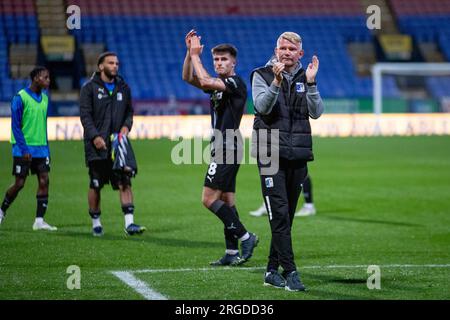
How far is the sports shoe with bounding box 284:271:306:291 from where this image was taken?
8.28 m

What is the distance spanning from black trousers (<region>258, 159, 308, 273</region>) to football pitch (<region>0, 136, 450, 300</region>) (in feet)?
1.02

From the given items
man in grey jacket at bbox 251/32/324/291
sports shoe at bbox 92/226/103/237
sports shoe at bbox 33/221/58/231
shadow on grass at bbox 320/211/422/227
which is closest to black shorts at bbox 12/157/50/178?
sports shoe at bbox 33/221/58/231

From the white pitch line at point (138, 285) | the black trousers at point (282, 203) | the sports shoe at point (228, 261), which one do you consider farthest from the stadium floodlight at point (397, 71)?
the black trousers at point (282, 203)

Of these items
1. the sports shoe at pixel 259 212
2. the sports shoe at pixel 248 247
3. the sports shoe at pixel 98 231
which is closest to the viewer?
the sports shoe at pixel 248 247

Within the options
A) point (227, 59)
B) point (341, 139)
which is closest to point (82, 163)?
point (341, 139)

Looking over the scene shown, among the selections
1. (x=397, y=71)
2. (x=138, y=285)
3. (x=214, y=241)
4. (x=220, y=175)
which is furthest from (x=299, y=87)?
(x=397, y=71)

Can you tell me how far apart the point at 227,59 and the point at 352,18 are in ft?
134

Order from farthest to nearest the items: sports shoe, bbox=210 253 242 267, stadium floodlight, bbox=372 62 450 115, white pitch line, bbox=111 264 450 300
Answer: stadium floodlight, bbox=372 62 450 115 < sports shoe, bbox=210 253 242 267 < white pitch line, bbox=111 264 450 300

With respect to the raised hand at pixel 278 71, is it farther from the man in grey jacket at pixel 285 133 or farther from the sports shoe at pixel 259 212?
the sports shoe at pixel 259 212

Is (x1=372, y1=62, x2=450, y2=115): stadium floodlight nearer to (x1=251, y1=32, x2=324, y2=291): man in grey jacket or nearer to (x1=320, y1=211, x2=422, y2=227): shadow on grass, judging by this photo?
(x1=320, y1=211, x2=422, y2=227): shadow on grass

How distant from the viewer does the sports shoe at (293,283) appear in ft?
27.2

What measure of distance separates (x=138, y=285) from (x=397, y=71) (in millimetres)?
35626

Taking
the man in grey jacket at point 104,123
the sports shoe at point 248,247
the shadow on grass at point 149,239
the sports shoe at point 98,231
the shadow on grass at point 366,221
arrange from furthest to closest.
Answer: the shadow on grass at point 366,221 < the sports shoe at point 98,231 < the man in grey jacket at point 104,123 < the shadow on grass at point 149,239 < the sports shoe at point 248,247

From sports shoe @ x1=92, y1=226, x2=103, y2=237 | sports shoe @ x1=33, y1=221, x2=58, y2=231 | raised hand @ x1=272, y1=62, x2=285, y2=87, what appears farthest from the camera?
sports shoe @ x1=33, y1=221, x2=58, y2=231
